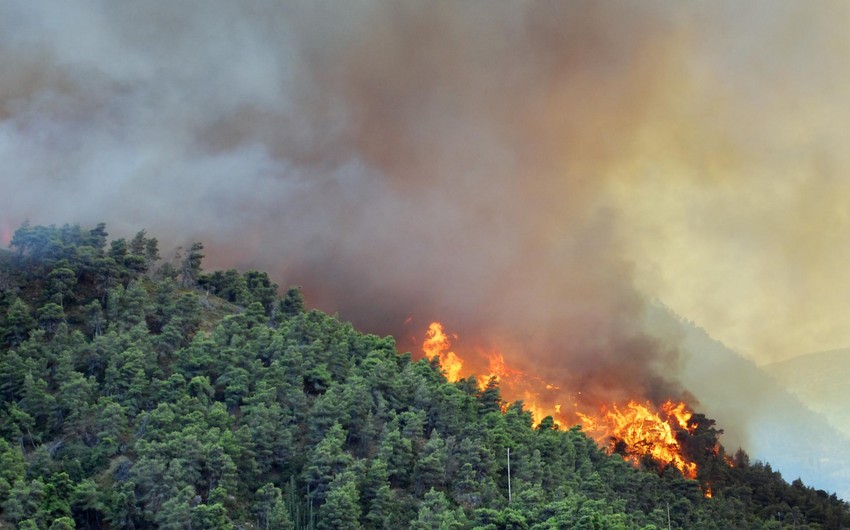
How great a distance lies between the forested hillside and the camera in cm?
9819

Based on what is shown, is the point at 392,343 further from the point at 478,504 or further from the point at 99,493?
the point at 99,493

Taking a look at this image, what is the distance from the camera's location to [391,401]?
4887 inches

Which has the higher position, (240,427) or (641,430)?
(641,430)

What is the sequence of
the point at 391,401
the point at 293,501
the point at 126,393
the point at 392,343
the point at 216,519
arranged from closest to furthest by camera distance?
the point at 216,519 < the point at 293,501 < the point at 126,393 < the point at 391,401 < the point at 392,343

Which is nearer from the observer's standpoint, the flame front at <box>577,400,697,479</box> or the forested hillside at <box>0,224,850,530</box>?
the forested hillside at <box>0,224,850,530</box>

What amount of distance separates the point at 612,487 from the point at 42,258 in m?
79.2

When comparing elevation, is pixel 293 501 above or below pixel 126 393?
below

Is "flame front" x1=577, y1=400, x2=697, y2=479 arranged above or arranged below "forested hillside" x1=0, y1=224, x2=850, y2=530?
above

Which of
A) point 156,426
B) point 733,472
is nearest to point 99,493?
point 156,426

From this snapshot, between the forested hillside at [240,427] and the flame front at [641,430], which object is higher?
the flame front at [641,430]

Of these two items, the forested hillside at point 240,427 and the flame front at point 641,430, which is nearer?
the forested hillside at point 240,427

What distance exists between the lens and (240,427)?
109 m

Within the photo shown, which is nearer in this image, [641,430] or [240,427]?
[240,427]

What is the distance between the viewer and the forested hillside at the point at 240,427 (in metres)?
98.2
